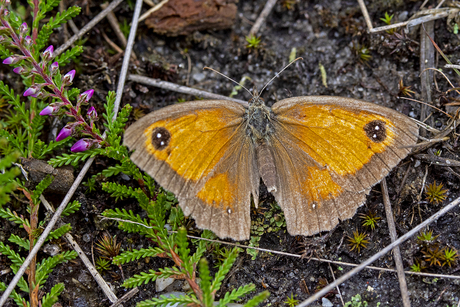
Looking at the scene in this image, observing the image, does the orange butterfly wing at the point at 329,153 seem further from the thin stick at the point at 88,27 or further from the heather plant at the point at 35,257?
the thin stick at the point at 88,27

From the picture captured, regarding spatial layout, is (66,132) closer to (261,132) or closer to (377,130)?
(261,132)

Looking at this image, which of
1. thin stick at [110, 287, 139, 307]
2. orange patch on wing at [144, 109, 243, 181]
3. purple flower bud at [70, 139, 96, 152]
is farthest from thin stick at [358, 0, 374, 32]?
thin stick at [110, 287, 139, 307]

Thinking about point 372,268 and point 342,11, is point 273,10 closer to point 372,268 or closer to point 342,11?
point 342,11

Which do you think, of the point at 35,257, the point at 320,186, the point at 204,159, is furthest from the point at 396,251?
the point at 35,257

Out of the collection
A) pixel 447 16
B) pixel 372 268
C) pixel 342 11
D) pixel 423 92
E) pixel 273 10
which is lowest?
pixel 372 268

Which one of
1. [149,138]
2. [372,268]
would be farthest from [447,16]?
[149,138]

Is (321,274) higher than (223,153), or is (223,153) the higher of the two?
(223,153)

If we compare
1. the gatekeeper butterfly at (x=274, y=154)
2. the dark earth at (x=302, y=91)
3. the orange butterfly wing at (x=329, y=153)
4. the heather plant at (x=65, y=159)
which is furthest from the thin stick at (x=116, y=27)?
the orange butterfly wing at (x=329, y=153)
